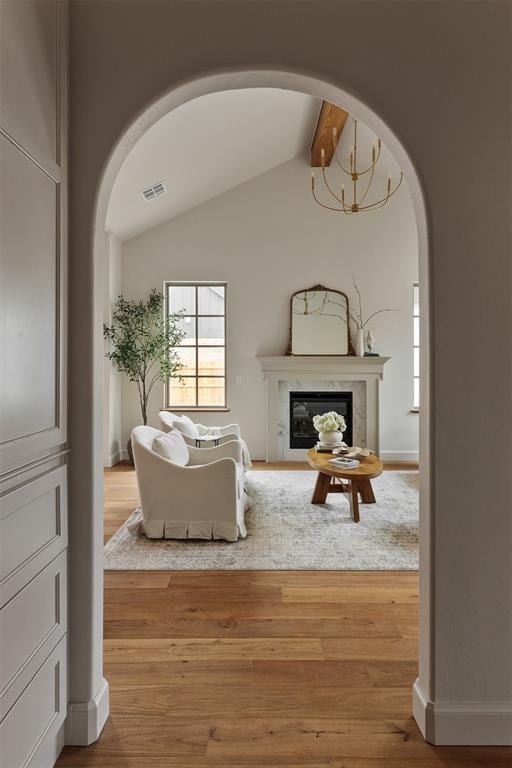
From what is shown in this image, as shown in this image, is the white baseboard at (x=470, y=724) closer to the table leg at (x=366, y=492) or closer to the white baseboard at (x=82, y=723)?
the white baseboard at (x=82, y=723)

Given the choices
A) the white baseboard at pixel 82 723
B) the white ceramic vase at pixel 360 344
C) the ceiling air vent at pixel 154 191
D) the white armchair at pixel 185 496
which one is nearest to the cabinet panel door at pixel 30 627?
the white baseboard at pixel 82 723

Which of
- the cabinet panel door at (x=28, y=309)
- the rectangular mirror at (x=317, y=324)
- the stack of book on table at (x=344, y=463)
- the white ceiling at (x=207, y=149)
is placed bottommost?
the stack of book on table at (x=344, y=463)

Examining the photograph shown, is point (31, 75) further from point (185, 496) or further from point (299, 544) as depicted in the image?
point (299, 544)

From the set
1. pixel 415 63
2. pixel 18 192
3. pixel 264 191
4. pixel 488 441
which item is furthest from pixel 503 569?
pixel 264 191

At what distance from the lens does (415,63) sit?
1.55 meters

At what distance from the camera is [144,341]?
6.30 meters

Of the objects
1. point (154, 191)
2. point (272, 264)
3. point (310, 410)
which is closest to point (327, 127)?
point (272, 264)

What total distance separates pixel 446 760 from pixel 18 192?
216 centimetres

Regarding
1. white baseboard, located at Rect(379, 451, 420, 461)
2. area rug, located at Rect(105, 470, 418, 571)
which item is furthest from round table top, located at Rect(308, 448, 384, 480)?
white baseboard, located at Rect(379, 451, 420, 461)

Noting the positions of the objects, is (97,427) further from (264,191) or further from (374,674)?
(264,191)

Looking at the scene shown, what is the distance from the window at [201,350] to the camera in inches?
262

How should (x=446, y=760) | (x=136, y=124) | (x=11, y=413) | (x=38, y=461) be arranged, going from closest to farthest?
(x=11, y=413)
(x=38, y=461)
(x=446, y=760)
(x=136, y=124)

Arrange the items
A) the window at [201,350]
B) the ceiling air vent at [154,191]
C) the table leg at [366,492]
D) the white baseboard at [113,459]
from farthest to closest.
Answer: the window at [201,350] < the white baseboard at [113,459] < the ceiling air vent at [154,191] < the table leg at [366,492]

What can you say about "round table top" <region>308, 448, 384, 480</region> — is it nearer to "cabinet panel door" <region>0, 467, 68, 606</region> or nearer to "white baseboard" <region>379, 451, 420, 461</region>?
"white baseboard" <region>379, 451, 420, 461</region>
